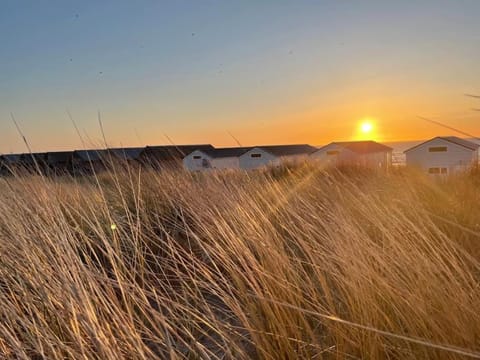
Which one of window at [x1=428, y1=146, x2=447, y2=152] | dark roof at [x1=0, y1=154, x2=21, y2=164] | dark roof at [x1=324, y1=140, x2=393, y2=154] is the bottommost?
dark roof at [x1=0, y1=154, x2=21, y2=164]

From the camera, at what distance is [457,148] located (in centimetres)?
2470

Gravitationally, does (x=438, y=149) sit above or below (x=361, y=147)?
below

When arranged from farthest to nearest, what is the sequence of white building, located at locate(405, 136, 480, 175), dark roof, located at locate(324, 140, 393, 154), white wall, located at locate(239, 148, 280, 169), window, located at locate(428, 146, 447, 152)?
white wall, located at locate(239, 148, 280, 169), dark roof, located at locate(324, 140, 393, 154), window, located at locate(428, 146, 447, 152), white building, located at locate(405, 136, 480, 175)

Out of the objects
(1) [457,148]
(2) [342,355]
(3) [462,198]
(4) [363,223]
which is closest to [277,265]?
(2) [342,355]

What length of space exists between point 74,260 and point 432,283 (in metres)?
1.09

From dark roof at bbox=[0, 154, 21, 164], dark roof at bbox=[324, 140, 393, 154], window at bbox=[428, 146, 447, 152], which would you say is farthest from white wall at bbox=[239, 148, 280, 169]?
dark roof at bbox=[0, 154, 21, 164]

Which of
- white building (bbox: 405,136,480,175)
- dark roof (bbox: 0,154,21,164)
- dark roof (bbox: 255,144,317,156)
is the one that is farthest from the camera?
dark roof (bbox: 255,144,317,156)

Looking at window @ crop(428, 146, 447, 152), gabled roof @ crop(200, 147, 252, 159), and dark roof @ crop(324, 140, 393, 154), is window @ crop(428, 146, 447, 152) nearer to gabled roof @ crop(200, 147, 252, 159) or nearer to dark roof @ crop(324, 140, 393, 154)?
dark roof @ crop(324, 140, 393, 154)

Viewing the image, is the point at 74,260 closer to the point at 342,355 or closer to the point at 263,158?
the point at 342,355

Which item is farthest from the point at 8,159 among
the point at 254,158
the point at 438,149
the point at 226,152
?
the point at 226,152

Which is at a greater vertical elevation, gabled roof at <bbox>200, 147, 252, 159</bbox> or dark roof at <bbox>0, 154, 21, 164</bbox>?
gabled roof at <bbox>200, 147, 252, 159</bbox>

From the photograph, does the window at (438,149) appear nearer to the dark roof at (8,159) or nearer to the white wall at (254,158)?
the white wall at (254,158)

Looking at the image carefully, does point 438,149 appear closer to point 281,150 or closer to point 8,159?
point 281,150

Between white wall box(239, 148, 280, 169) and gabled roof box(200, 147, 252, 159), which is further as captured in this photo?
gabled roof box(200, 147, 252, 159)
